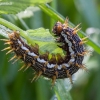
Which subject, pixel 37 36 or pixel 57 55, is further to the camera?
pixel 57 55

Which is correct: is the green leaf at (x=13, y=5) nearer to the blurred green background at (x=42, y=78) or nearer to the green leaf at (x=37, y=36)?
the green leaf at (x=37, y=36)

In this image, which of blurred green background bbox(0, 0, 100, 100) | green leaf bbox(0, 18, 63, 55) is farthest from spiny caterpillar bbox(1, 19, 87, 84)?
blurred green background bbox(0, 0, 100, 100)

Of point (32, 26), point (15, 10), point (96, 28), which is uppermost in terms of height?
point (15, 10)

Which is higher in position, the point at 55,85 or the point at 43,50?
the point at 43,50

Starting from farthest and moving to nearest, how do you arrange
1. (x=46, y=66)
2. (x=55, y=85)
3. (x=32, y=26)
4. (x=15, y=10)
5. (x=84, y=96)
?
(x=84, y=96)
(x=32, y=26)
(x=46, y=66)
(x=55, y=85)
(x=15, y=10)

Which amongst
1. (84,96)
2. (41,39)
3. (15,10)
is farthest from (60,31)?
(84,96)

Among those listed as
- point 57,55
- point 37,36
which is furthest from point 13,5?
point 57,55

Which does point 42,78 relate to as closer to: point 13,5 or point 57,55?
point 57,55

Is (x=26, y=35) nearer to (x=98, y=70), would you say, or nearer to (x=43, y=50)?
(x=43, y=50)
